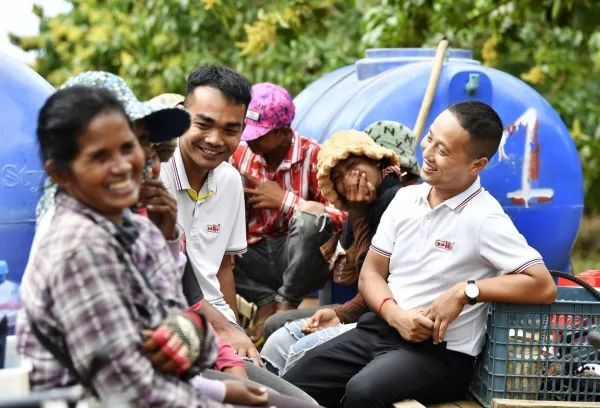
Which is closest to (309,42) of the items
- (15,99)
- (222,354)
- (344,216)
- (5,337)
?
(344,216)

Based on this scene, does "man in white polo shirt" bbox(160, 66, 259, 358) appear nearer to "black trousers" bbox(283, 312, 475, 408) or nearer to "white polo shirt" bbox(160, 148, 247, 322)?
"white polo shirt" bbox(160, 148, 247, 322)

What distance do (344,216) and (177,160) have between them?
1101 millimetres

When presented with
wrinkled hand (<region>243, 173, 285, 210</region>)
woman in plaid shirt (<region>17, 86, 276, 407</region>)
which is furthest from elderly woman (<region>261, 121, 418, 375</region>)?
woman in plaid shirt (<region>17, 86, 276, 407</region>)

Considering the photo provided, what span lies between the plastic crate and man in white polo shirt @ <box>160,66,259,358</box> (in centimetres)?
89

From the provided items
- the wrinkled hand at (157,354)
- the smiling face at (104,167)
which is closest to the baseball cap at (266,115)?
the smiling face at (104,167)

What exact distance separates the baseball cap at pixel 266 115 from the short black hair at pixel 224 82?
2.95 ft

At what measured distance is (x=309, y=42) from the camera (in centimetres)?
986

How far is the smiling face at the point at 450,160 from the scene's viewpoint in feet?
12.6

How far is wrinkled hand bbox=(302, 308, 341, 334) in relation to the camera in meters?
4.41

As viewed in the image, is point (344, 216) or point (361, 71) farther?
point (361, 71)

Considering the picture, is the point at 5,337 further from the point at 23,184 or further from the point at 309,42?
the point at 309,42

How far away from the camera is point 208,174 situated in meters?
4.09

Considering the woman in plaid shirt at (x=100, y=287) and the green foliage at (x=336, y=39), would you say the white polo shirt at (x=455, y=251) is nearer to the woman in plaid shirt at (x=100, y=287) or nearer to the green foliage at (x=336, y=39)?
the woman in plaid shirt at (x=100, y=287)

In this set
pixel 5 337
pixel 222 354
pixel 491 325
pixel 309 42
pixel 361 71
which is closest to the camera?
pixel 5 337
